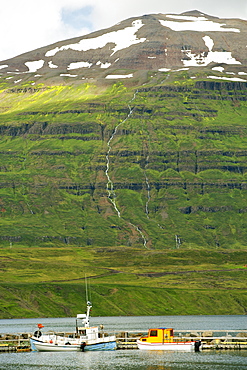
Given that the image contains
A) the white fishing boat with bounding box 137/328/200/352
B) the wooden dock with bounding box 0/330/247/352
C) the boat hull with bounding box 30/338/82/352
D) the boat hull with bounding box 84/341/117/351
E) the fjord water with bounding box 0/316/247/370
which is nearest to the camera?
the fjord water with bounding box 0/316/247/370

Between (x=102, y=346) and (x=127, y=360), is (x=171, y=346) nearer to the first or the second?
(x=102, y=346)

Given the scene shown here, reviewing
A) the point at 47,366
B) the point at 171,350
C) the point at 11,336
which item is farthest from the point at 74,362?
the point at 11,336

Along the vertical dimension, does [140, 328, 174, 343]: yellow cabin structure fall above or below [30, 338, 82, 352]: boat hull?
above

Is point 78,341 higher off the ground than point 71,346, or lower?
higher

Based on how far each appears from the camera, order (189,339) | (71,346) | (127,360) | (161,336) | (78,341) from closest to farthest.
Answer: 1. (127,360)
2. (161,336)
3. (78,341)
4. (71,346)
5. (189,339)

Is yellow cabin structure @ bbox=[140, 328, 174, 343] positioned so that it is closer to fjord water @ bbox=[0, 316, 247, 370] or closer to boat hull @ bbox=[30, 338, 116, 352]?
fjord water @ bbox=[0, 316, 247, 370]

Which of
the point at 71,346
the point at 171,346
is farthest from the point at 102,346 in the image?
the point at 171,346

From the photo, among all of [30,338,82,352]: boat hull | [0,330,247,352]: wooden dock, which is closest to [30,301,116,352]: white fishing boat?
[30,338,82,352]: boat hull

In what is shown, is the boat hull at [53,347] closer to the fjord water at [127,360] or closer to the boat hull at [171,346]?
the fjord water at [127,360]
